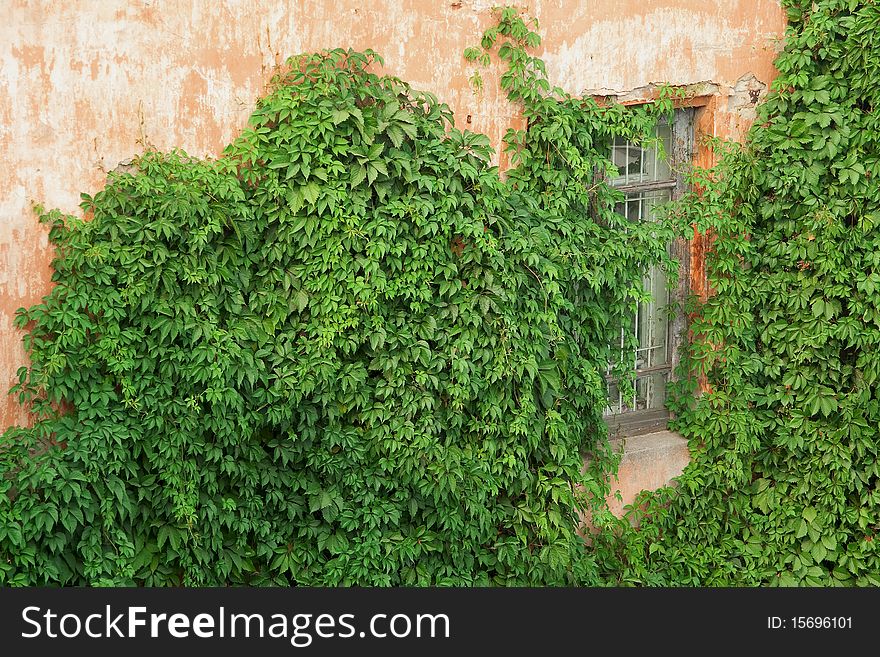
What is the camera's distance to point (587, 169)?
6.27 m

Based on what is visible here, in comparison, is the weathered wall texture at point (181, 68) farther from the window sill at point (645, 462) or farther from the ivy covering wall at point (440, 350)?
the window sill at point (645, 462)

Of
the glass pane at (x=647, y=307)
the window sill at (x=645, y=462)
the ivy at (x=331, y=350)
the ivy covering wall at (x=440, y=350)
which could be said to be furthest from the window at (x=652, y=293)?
the ivy at (x=331, y=350)

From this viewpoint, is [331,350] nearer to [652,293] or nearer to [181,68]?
[181,68]

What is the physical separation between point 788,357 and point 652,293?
100 cm

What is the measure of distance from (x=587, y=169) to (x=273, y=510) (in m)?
2.74

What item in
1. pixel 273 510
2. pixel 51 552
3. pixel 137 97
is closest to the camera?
pixel 51 552

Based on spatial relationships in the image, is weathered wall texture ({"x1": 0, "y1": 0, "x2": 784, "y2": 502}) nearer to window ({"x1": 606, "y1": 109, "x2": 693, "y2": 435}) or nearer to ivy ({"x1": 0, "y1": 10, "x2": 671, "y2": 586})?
ivy ({"x1": 0, "y1": 10, "x2": 671, "y2": 586})

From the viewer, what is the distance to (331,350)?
5.53 meters

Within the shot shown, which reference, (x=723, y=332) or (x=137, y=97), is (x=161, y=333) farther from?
(x=723, y=332)

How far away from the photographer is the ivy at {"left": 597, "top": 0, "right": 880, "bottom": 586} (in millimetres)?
6711

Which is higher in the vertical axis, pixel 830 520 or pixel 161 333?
pixel 161 333

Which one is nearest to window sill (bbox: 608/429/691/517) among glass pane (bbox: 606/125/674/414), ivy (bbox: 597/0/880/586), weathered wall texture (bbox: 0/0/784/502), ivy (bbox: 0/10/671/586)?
ivy (bbox: 597/0/880/586)

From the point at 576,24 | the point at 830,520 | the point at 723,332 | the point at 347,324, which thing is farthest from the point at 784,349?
the point at 347,324

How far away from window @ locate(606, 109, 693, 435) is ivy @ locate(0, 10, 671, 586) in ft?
1.31
